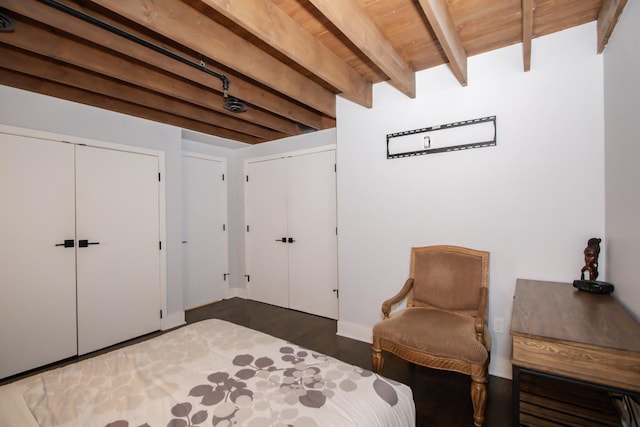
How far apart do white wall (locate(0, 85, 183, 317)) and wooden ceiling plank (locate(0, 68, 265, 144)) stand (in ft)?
0.17

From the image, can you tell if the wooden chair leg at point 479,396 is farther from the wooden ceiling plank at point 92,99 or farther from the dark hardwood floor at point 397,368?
the wooden ceiling plank at point 92,99

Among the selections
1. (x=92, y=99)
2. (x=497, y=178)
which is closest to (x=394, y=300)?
(x=497, y=178)

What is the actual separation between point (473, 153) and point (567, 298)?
1222 mm

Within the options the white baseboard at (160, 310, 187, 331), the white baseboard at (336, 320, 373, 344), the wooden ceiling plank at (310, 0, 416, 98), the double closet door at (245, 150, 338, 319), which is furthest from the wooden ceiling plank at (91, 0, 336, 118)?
the white baseboard at (160, 310, 187, 331)

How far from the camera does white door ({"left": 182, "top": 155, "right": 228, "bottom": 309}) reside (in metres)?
3.99

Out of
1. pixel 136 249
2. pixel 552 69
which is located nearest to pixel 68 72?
pixel 136 249

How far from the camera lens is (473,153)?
2.33 m

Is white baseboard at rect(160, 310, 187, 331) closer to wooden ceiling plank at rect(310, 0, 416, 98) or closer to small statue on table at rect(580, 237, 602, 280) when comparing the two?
wooden ceiling plank at rect(310, 0, 416, 98)

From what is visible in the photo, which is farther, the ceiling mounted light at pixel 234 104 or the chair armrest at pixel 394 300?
the ceiling mounted light at pixel 234 104

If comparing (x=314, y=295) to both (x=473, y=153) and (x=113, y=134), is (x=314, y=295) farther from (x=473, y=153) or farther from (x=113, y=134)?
(x=113, y=134)

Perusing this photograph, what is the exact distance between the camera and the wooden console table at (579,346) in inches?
43.1

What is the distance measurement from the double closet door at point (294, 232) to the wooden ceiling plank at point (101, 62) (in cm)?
142

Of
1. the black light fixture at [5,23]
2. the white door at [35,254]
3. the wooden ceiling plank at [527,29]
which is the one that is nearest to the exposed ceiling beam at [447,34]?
the wooden ceiling plank at [527,29]

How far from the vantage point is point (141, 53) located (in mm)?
1949
